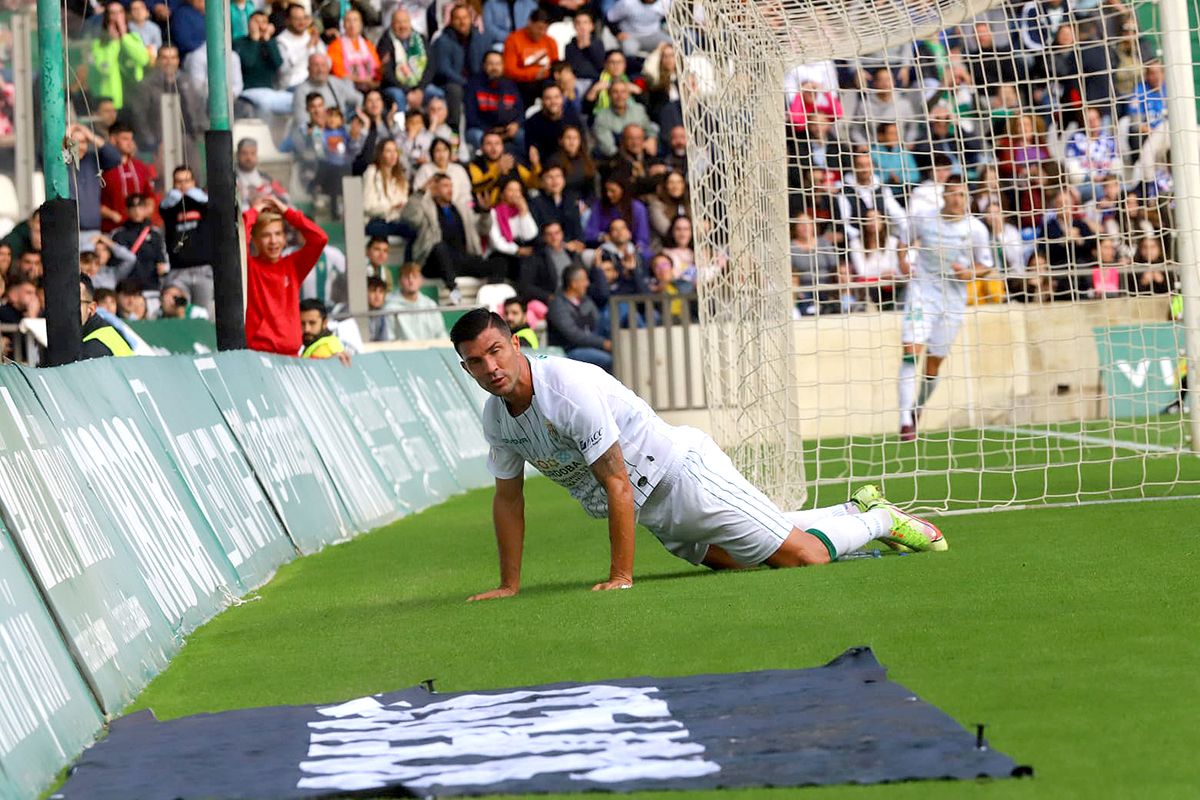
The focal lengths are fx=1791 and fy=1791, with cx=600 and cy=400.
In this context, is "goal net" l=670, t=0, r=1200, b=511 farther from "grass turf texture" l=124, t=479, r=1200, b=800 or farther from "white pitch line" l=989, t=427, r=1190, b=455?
"grass turf texture" l=124, t=479, r=1200, b=800

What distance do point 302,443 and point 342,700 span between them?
572cm

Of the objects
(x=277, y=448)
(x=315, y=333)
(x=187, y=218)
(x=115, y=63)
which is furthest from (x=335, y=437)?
(x=115, y=63)

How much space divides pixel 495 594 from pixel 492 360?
4.06ft

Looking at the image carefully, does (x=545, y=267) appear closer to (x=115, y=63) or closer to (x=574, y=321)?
(x=574, y=321)

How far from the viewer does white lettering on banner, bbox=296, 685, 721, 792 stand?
14.0ft

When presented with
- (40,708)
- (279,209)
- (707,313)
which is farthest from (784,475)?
(40,708)

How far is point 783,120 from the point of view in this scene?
1137cm

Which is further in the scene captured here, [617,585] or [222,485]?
[222,485]

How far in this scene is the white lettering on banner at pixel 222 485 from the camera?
839 cm

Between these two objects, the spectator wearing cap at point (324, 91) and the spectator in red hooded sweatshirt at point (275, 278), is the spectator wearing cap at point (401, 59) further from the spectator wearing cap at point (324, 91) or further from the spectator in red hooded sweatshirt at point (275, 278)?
the spectator in red hooded sweatshirt at point (275, 278)

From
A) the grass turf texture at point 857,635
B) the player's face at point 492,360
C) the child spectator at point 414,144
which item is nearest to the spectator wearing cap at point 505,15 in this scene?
the child spectator at point 414,144

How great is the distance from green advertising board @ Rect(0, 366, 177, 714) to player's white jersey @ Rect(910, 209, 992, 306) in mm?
7441

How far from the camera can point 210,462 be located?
29.5 ft

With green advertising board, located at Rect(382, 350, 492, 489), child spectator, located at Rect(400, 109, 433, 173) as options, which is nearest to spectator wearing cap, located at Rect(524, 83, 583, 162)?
child spectator, located at Rect(400, 109, 433, 173)
